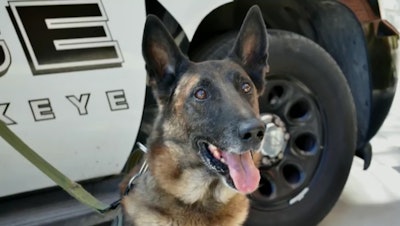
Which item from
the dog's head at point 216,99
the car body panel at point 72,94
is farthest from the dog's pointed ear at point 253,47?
the car body panel at point 72,94

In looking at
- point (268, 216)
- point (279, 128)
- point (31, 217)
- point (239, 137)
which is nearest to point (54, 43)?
point (31, 217)

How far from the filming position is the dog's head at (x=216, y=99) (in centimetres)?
234

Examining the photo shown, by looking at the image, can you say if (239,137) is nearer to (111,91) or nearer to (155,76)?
(155,76)

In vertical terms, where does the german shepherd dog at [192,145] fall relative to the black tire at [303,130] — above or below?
above

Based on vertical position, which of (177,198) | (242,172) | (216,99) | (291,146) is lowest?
(291,146)

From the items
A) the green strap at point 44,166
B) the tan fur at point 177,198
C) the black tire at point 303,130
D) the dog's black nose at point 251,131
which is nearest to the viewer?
the dog's black nose at point 251,131

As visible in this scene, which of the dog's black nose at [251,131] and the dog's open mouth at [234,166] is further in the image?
the dog's open mouth at [234,166]

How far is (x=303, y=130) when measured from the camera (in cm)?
362

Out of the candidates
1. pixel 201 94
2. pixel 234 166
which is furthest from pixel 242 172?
pixel 201 94

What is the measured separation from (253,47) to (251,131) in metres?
0.64

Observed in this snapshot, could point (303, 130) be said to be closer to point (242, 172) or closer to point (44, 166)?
point (242, 172)

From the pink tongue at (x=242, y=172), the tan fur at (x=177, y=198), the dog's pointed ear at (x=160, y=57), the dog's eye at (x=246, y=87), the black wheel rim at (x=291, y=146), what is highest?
the dog's pointed ear at (x=160, y=57)

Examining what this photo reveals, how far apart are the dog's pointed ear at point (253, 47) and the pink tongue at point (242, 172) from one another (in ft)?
1.62

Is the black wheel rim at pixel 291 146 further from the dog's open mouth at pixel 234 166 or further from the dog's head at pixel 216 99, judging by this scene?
the dog's open mouth at pixel 234 166
